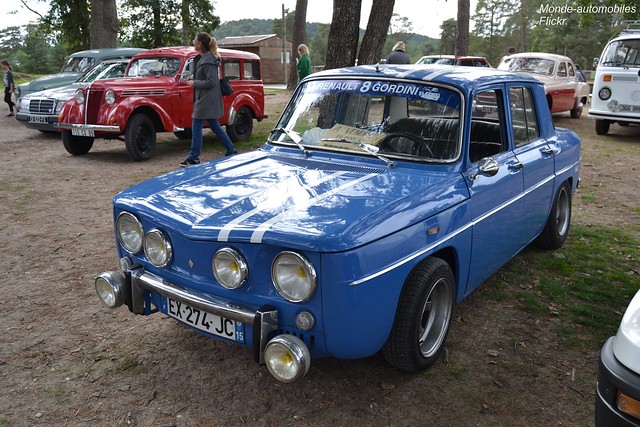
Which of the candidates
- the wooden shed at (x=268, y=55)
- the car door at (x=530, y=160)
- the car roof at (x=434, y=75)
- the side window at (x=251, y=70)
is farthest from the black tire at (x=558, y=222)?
the wooden shed at (x=268, y=55)

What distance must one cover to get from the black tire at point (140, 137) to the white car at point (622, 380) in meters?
8.67

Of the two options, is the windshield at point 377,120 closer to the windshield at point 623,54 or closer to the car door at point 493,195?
the car door at point 493,195

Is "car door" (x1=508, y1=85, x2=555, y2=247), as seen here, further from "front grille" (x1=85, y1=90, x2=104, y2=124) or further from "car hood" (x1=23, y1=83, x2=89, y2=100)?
"car hood" (x1=23, y1=83, x2=89, y2=100)

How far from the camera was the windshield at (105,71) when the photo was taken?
11.5 meters

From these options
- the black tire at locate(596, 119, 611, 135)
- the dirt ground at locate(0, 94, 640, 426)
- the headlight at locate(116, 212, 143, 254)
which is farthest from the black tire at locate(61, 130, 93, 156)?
the black tire at locate(596, 119, 611, 135)

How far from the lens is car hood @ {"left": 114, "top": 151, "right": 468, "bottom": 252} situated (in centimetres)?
256

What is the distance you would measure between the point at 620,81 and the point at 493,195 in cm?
945

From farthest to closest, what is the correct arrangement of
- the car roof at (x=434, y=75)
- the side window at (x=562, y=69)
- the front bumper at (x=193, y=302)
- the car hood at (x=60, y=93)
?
the side window at (x=562, y=69) < the car hood at (x=60, y=93) < the car roof at (x=434, y=75) < the front bumper at (x=193, y=302)

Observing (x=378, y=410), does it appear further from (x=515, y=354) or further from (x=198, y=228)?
(x=198, y=228)

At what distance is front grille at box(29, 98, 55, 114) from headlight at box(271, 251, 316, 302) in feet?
35.7

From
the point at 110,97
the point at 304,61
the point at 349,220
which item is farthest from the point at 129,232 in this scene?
the point at 304,61

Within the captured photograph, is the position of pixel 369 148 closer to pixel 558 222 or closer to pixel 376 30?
pixel 558 222

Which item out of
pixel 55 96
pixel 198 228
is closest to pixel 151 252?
pixel 198 228

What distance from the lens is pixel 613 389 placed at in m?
1.98
